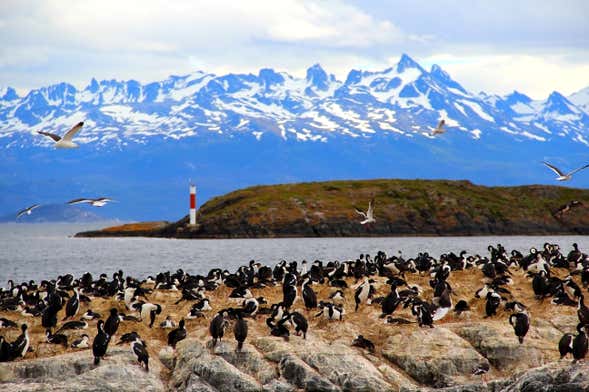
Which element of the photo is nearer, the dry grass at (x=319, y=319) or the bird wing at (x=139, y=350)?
the bird wing at (x=139, y=350)

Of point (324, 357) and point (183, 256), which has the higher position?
point (183, 256)

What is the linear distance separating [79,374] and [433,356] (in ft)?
44.1

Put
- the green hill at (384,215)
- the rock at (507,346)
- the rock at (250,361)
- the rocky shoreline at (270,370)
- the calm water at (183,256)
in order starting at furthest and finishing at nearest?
the green hill at (384,215)
the calm water at (183,256)
the rock at (507,346)
the rock at (250,361)
the rocky shoreline at (270,370)

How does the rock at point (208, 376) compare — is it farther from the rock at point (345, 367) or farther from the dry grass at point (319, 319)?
the rock at point (345, 367)

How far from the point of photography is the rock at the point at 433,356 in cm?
3538

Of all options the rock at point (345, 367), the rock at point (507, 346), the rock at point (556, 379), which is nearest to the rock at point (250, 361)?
the rock at point (345, 367)

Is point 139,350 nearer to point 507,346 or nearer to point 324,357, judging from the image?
point 324,357

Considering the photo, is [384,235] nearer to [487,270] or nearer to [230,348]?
[487,270]

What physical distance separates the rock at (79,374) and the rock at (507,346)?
1259 cm

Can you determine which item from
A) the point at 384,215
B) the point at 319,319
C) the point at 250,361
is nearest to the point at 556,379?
the point at 250,361

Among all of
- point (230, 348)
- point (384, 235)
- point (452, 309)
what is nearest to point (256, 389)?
point (230, 348)

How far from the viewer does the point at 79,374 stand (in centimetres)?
3416

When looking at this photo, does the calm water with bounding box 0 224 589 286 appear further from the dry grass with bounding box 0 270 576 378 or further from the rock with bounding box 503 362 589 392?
the rock with bounding box 503 362 589 392

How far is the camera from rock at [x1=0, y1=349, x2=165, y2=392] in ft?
108
